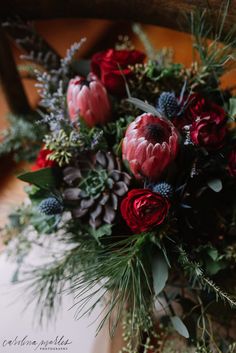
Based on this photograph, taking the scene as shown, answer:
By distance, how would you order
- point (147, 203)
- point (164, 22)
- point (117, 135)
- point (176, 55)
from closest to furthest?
point (147, 203) → point (117, 135) → point (164, 22) → point (176, 55)

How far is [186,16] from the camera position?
30.5 inches

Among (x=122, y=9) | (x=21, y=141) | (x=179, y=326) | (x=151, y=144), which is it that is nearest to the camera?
(x=151, y=144)

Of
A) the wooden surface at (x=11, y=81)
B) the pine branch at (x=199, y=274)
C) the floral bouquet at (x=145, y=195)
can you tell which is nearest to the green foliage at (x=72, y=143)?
the floral bouquet at (x=145, y=195)

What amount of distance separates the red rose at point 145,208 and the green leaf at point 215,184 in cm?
7

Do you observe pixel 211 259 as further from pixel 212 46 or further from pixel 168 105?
pixel 212 46

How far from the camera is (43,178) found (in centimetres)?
72

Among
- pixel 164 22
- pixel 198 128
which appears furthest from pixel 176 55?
pixel 198 128

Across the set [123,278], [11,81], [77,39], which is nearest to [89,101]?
[123,278]

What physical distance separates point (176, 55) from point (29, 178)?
2.15 ft

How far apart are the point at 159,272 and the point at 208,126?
23cm

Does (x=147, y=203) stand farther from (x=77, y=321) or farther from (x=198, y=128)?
(x=77, y=321)

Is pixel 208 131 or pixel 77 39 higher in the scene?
pixel 208 131

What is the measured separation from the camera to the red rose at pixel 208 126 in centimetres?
61

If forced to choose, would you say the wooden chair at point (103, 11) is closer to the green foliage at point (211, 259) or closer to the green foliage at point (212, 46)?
the green foliage at point (212, 46)
